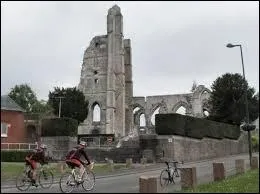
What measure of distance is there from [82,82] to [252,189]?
6954 centimetres

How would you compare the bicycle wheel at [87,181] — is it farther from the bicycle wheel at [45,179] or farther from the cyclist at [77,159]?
the bicycle wheel at [45,179]

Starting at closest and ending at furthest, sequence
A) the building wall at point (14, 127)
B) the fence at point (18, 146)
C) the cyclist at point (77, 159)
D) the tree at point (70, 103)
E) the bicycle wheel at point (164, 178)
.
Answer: the cyclist at point (77, 159)
the bicycle wheel at point (164, 178)
the fence at point (18, 146)
the building wall at point (14, 127)
the tree at point (70, 103)

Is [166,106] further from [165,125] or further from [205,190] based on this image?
[205,190]

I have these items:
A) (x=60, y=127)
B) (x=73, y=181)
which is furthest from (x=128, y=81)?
(x=73, y=181)

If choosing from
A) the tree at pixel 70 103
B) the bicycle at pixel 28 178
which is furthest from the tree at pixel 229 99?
the bicycle at pixel 28 178

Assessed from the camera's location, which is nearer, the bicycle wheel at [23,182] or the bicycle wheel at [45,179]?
the bicycle wheel at [23,182]

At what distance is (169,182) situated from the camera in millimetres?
19172

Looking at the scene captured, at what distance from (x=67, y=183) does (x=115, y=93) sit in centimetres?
6484

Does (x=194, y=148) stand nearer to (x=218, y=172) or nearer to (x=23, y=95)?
(x=218, y=172)

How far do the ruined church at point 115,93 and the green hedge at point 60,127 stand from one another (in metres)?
34.7

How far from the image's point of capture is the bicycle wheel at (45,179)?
17672mm

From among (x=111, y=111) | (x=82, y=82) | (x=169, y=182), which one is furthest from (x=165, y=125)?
(x=82, y=82)

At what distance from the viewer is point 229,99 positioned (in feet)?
188

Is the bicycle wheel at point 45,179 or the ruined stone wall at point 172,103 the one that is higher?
the ruined stone wall at point 172,103
